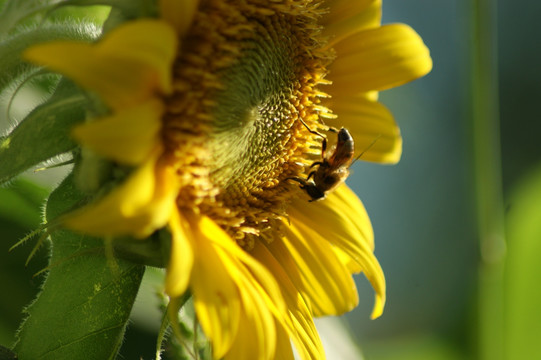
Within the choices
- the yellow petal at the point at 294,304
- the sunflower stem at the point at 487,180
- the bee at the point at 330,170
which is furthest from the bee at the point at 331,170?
the sunflower stem at the point at 487,180

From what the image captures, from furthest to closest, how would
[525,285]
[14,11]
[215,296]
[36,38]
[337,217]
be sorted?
[525,285] < [337,217] < [14,11] < [36,38] < [215,296]

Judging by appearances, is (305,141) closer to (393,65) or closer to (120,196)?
(393,65)

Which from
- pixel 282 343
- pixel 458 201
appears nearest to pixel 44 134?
pixel 282 343

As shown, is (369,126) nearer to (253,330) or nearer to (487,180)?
(253,330)

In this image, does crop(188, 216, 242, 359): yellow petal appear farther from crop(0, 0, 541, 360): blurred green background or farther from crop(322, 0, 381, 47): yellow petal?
crop(0, 0, 541, 360): blurred green background

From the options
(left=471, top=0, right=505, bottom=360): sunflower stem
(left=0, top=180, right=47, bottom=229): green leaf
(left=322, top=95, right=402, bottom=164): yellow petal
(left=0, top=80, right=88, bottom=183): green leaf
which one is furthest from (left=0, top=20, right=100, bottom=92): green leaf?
(left=471, top=0, right=505, bottom=360): sunflower stem

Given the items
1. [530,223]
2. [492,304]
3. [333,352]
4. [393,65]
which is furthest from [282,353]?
[530,223]
